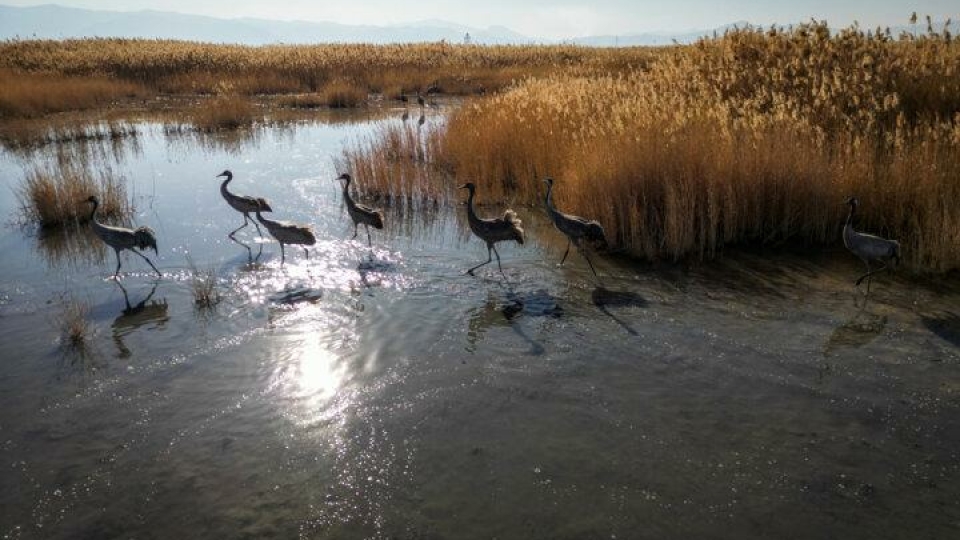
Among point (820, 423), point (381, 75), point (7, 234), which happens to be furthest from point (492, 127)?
point (381, 75)

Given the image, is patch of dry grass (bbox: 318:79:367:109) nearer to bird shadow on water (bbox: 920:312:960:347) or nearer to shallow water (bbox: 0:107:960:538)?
shallow water (bbox: 0:107:960:538)

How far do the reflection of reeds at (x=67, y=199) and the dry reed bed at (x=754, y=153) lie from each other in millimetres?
4609

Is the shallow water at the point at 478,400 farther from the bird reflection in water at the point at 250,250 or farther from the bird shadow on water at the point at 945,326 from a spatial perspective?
the bird reflection in water at the point at 250,250

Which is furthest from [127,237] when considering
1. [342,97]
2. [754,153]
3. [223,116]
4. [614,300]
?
[342,97]

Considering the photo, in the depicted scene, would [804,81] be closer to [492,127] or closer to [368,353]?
[492,127]

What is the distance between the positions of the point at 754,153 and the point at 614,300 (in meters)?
3.64

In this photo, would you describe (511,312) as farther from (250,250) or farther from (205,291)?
(250,250)

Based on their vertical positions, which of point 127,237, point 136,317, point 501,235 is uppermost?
point 127,237

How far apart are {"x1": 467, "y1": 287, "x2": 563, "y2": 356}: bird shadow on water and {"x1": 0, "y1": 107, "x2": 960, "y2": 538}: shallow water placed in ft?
0.13

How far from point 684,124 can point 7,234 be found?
11430mm

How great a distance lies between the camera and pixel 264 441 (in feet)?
17.6

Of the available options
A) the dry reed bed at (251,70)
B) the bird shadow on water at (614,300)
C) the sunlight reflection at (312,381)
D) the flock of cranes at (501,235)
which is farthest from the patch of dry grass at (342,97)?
the sunlight reflection at (312,381)

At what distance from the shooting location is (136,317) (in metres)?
7.80

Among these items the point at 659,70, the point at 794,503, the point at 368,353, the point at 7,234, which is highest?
the point at 659,70
